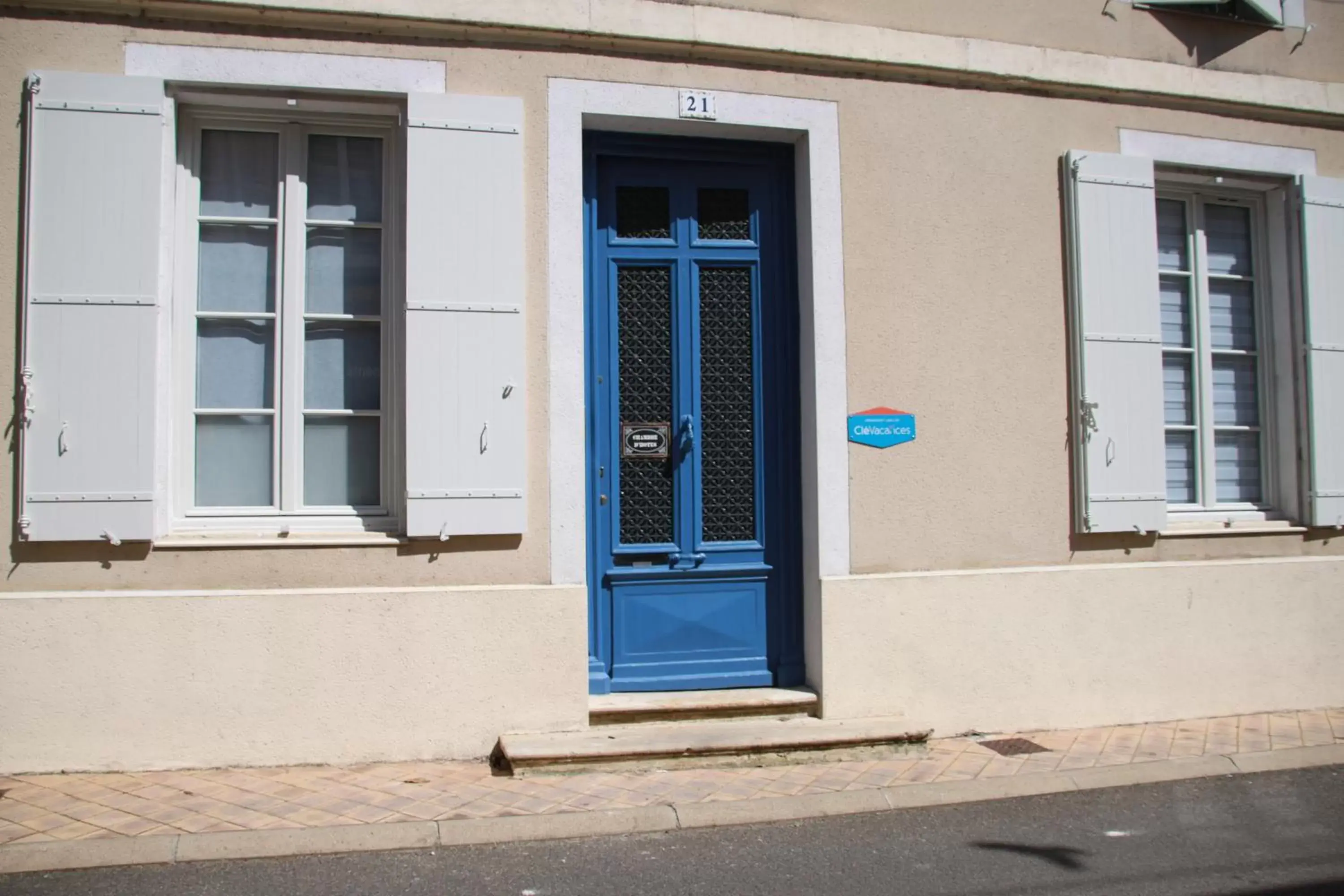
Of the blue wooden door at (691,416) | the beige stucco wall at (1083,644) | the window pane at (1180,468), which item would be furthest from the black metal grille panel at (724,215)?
the window pane at (1180,468)

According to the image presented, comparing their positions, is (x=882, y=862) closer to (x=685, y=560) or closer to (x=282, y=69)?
(x=685, y=560)

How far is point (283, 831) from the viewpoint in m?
3.96

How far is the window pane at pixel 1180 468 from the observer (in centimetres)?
623

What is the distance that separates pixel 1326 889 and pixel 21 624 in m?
5.05

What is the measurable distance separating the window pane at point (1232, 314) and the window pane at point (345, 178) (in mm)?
4707

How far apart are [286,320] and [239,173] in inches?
28.8

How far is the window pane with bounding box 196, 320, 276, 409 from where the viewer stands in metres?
4.99

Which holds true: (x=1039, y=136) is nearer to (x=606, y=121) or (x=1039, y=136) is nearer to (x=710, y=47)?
(x=710, y=47)

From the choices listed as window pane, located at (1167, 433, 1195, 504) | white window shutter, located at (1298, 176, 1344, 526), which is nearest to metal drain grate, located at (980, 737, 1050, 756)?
window pane, located at (1167, 433, 1195, 504)

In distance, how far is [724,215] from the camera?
5.62m

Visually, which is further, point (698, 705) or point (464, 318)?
point (698, 705)

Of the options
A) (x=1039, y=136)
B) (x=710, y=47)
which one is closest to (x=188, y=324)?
(x=710, y=47)

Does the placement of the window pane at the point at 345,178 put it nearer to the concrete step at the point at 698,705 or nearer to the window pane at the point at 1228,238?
the concrete step at the point at 698,705

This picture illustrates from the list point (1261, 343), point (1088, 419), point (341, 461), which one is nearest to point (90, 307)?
point (341, 461)
